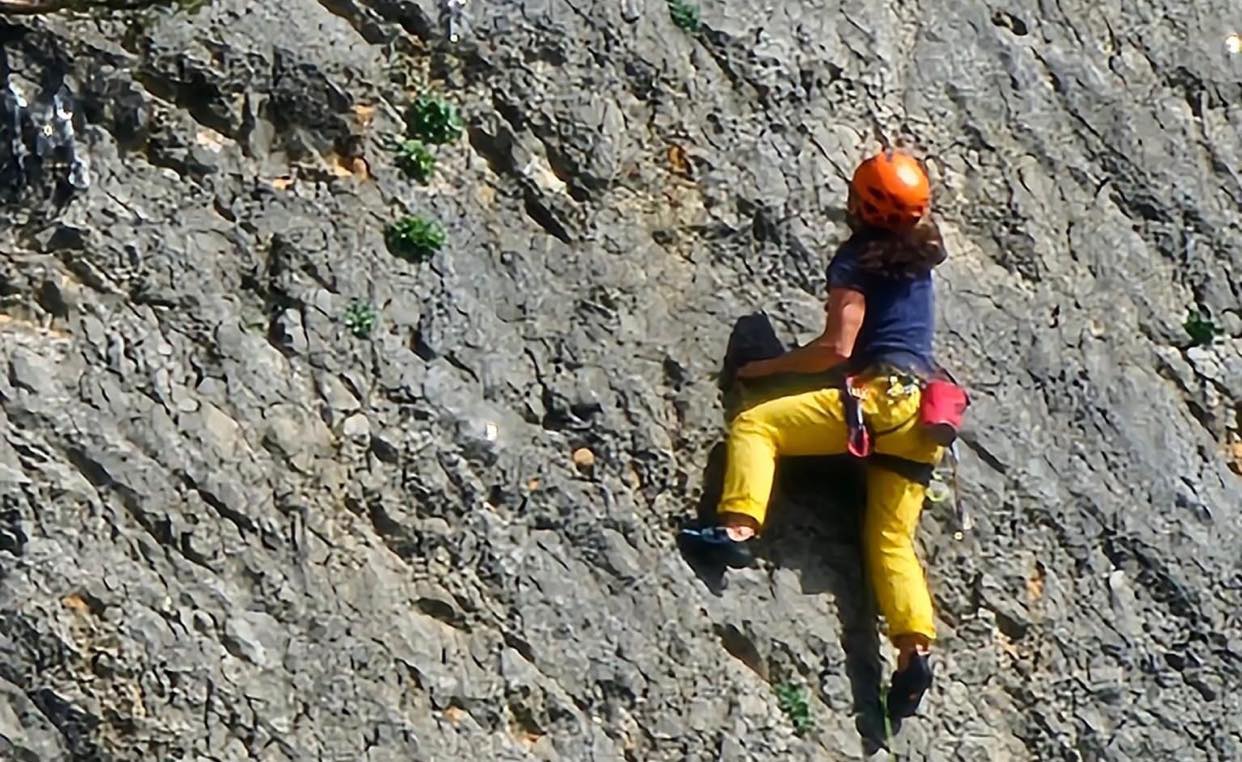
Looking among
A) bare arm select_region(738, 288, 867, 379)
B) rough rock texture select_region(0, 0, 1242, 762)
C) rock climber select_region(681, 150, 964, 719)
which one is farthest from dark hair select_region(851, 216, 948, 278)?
rough rock texture select_region(0, 0, 1242, 762)

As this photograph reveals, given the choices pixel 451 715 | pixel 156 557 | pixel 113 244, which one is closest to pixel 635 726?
pixel 451 715

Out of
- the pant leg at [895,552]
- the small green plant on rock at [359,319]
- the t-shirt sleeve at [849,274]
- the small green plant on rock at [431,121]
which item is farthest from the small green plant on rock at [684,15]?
the pant leg at [895,552]

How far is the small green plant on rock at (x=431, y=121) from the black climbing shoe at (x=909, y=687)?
317 centimetres

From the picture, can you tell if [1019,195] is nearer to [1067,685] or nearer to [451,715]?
[1067,685]

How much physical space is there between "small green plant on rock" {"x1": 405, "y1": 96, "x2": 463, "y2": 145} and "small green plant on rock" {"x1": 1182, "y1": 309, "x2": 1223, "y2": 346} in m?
3.98

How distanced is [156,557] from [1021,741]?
4073mm

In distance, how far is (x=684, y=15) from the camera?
10180 mm

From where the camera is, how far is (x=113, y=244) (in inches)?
347

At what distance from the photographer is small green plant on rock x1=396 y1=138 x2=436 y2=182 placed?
31.0 ft

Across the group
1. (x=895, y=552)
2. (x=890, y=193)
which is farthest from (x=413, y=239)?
(x=895, y=552)

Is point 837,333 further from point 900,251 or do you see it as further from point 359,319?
point 359,319

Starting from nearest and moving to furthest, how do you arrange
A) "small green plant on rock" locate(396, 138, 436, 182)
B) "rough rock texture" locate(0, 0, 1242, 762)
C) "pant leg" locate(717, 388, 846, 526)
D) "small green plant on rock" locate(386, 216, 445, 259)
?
"rough rock texture" locate(0, 0, 1242, 762), "pant leg" locate(717, 388, 846, 526), "small green plant on rock" locate(386, 216, 445, 259), "small green plant on rock" locate(396, 138, 436, 182)

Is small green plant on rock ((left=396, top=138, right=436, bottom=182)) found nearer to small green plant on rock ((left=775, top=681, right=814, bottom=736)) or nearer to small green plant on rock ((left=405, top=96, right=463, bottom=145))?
small green plant on rock ((left=405, top=96, right=463, bottom=145))

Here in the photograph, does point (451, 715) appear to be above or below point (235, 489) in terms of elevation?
below
